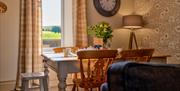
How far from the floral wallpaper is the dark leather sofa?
3606 mm

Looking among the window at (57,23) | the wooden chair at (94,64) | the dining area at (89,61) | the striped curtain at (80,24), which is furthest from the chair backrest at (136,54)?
the window at (57,23)

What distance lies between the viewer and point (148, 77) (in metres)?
1.16

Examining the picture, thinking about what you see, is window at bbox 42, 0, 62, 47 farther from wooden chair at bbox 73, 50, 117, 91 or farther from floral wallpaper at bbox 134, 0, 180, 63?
wooden chair at bbox 73, 50, 117, 91

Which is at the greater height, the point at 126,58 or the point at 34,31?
the point at 34,31

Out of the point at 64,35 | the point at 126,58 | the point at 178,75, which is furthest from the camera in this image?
the point at 64,35

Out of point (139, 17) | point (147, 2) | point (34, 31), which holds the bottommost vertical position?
point (34, 31)

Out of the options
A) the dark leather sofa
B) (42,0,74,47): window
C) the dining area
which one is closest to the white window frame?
(42,0,74,47): window

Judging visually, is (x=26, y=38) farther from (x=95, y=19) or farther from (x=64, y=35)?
(x=95, y=19)

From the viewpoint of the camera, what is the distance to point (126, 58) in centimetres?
288

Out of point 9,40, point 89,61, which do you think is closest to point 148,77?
point 89,61

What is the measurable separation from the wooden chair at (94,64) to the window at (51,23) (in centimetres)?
211

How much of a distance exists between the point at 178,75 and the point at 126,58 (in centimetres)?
170

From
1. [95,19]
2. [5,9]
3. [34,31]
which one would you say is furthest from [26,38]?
[95,19]

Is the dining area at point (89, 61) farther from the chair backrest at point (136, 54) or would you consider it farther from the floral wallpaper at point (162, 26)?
the floral wallpaper at point (162, 26)
